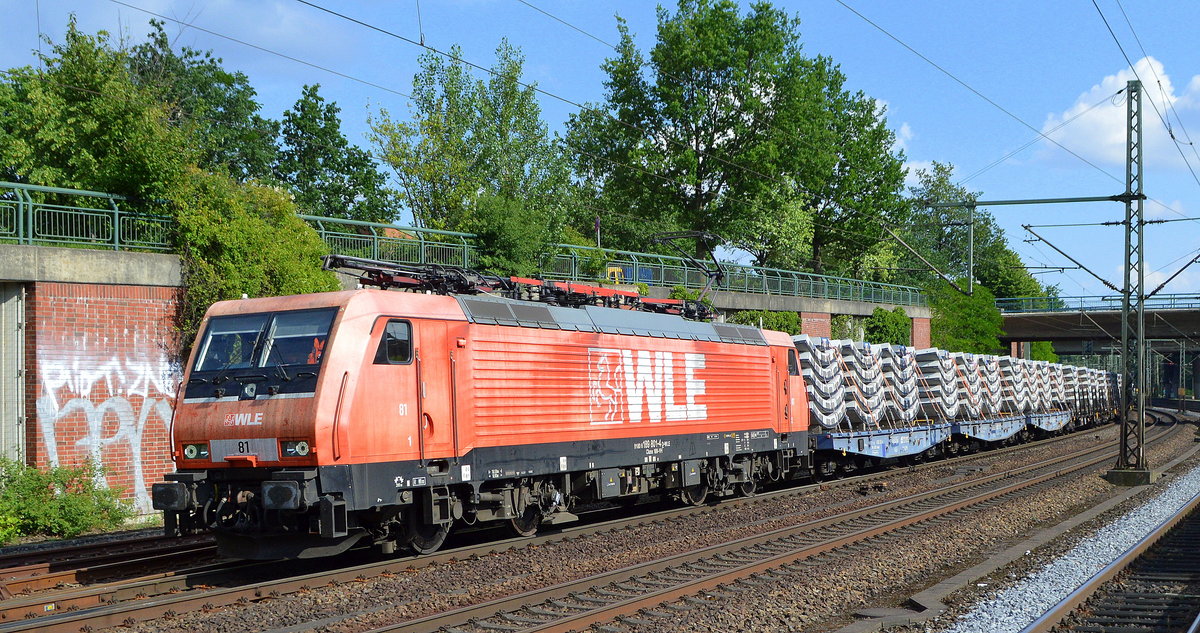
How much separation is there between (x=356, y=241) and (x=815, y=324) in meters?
21.6

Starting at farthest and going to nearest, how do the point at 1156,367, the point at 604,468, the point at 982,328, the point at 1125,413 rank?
the point at 1156,367, the point at 982,328, the point at 1125,413, the point at 604,468

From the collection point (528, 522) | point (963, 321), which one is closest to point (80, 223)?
point (528, 522)

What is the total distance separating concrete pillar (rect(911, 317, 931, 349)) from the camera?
4716 centimetres

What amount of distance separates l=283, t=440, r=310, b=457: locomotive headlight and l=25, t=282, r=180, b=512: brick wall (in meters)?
7.65

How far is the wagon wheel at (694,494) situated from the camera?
18.1 meters

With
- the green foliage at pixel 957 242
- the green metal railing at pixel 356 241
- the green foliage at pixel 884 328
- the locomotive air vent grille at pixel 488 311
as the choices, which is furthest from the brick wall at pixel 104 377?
the green foliage at pixel 957 242

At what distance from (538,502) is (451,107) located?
92.0 feet

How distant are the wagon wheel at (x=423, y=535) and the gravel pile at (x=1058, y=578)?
6.21 m

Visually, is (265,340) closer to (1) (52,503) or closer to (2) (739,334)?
(1) (52,503)

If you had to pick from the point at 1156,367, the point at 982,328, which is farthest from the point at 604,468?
the point at 1156,367

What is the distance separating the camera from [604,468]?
15.1m

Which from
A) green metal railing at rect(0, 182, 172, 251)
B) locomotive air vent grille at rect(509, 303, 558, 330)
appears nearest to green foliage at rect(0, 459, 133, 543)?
green metal railing at rect(0, 182, 172, 251)

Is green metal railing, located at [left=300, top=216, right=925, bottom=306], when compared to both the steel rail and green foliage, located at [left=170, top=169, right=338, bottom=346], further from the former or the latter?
the steel rail

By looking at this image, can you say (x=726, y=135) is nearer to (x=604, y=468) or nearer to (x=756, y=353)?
(x=756, y=353)
